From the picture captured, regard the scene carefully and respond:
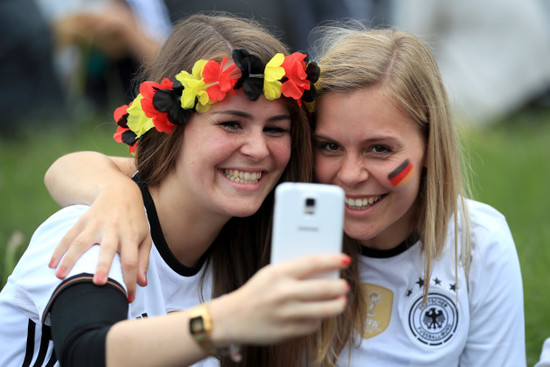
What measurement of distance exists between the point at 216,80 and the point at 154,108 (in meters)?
0.27

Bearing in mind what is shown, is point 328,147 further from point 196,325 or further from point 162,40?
point 162,40

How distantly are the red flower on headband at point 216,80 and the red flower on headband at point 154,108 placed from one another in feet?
0.59

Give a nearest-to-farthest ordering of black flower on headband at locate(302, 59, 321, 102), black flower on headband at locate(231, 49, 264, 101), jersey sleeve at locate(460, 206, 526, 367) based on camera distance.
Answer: black flower on headband at locate(231, 49, 264, 101), black flower on headband at locate(302, 59, 321, 102), jersey sleeve at locate(460, 206, 526, 367)

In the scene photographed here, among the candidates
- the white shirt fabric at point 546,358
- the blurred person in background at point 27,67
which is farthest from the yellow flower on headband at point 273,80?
the blurred person in background at point 27,67

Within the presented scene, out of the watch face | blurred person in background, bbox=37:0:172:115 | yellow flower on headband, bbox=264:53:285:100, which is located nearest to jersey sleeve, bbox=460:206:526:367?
yellow flower on headband, bbox=264:53:285:100

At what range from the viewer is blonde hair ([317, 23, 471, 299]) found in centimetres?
272

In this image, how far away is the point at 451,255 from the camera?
9.58ft

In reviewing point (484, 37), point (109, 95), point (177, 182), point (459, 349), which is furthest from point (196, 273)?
point (484, 37)

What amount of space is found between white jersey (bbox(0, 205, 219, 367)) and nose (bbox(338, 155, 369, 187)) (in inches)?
27.4

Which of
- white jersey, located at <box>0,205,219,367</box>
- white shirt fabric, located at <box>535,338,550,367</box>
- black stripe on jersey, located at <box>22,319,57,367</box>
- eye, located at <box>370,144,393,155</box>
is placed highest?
eye, located at <box>370,144,393,155</box>

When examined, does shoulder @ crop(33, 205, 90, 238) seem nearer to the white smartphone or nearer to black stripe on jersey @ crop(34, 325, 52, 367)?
black stripe on jersey @ crop(34, 325, 52, 367)

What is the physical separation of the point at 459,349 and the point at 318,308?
4.52 feet

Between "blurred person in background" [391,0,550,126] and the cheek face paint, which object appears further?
"blurred person in background" [391,0,550,126]

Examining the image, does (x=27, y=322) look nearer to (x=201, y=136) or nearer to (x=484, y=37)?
(x=201, y=136)
